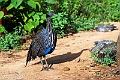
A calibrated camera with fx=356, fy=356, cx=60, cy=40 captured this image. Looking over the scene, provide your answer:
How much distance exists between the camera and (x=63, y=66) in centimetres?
648

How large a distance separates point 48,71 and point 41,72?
129mm

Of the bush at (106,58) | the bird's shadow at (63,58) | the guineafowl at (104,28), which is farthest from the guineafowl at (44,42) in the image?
the guineafowl at (104,28)

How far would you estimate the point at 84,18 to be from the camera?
10.9 meters

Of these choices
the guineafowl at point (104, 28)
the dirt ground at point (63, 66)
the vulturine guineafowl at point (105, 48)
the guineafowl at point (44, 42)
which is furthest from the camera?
the guineafowl at point (104, 28)

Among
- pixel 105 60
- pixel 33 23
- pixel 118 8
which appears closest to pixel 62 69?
pixel 105 60

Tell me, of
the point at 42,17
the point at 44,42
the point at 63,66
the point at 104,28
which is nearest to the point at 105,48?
the point at 63,66

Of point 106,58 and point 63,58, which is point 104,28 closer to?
point 63,58

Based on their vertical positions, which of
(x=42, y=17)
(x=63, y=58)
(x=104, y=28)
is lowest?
(x=104, y=28)

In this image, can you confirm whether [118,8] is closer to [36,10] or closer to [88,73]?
[36,10]

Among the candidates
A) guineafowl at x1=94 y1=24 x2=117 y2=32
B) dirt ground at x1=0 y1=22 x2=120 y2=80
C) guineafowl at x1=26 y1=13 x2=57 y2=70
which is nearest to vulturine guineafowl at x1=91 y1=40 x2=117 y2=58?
dirt ground at x1=0 y1=22 x2=120 y2=80

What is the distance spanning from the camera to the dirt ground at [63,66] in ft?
19.4

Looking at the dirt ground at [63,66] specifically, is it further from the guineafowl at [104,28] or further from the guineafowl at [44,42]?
the guineafowl at [104,28]

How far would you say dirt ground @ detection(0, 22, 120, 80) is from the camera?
593 cm

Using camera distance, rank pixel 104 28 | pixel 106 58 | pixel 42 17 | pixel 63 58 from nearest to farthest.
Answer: pixel 106 58 < pixel 63 58 < pixel 42 17 < pixel 104 28
